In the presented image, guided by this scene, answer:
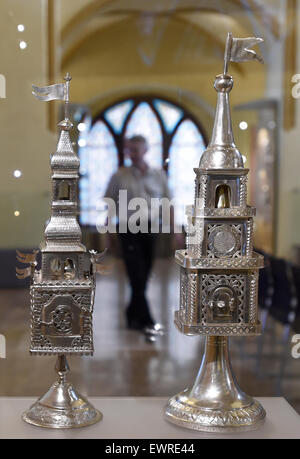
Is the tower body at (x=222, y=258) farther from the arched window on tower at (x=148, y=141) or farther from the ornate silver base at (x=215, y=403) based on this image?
the arched window on tower at (x=148, y=141)

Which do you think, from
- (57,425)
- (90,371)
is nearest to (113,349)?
(90,371)

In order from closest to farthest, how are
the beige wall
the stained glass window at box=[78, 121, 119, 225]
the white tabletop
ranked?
the white tabletop → the beige wall → the stained glass window at box=[78, 121, 119, 225]

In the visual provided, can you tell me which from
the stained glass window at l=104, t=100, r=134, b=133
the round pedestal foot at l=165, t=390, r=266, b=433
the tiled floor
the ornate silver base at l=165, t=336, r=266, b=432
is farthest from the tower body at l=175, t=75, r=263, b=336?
the stained glass window at l=104, t=100, r=134, b=133

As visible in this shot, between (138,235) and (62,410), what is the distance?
1.10 meters

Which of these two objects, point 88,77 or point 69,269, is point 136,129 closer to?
point 88,77

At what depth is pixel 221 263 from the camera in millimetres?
2432

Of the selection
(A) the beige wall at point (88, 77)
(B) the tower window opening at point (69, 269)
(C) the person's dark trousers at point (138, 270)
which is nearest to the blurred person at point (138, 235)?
(C) the person's dark trousers at point (138, 270)

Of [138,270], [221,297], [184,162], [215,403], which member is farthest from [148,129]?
[215,403]

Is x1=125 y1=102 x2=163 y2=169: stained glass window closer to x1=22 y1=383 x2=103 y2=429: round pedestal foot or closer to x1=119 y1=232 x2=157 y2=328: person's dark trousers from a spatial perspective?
x1=119 y1=232 x2=157 y2=328: person's dark trousers

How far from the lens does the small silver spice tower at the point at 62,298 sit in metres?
2.44

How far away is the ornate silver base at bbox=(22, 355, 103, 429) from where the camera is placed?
246 centimetres

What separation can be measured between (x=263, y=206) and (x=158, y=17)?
110 cm

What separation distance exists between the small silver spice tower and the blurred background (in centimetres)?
77
